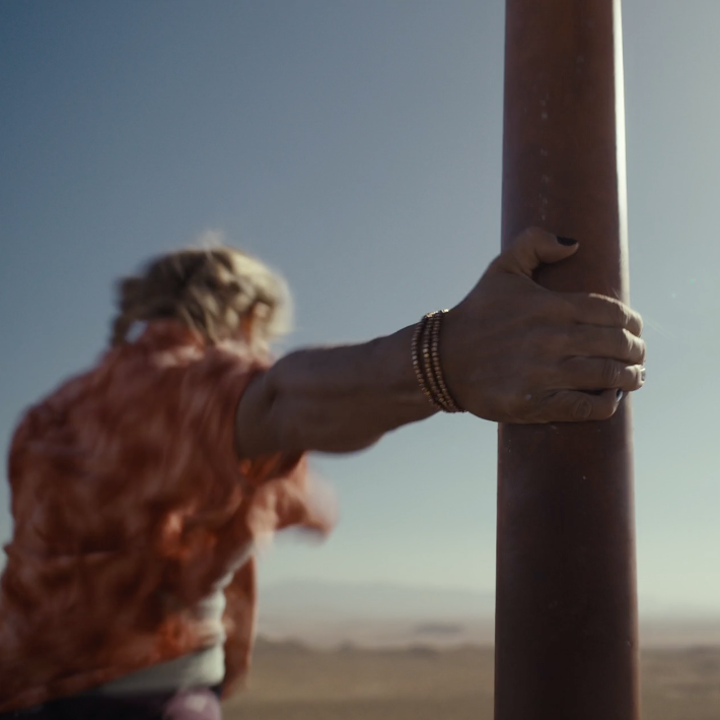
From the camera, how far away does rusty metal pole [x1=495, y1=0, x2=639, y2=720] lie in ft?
5.39

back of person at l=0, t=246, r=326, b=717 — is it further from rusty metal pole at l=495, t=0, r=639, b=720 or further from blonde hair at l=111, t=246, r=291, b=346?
rusty metal pole at l=495, t=0, r=639, b=720

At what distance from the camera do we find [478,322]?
1.46 m

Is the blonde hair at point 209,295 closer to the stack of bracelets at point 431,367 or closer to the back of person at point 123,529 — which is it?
the back of person at point 123,529

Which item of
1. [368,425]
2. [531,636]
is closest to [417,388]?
[368,425]

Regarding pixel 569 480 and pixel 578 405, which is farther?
pixel 569 480

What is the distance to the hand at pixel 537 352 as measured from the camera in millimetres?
1411

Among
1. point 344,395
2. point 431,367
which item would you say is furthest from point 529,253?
point 344,395

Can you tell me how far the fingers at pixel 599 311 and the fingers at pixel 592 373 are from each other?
7 centimetres

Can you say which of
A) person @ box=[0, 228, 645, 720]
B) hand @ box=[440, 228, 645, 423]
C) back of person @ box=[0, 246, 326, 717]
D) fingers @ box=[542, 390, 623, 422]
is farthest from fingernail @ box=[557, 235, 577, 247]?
back of person @ box=[0, 246, 326, 717]

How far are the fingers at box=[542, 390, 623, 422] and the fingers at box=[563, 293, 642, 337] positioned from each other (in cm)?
12

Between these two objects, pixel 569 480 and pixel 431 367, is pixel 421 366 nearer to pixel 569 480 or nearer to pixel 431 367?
pixel 431 367

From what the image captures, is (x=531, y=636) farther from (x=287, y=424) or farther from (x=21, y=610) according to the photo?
(x=21, y=610)

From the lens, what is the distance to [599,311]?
1.44 meters

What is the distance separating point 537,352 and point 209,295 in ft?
3.88
